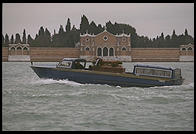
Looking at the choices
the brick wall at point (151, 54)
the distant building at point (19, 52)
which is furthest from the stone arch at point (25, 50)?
the brick wall at point (151, 54)

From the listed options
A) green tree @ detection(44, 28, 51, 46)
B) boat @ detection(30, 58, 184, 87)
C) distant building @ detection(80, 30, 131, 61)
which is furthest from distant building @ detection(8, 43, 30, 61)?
boat @ detection(30, 58, 184, 87)

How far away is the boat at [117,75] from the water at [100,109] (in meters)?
0.42

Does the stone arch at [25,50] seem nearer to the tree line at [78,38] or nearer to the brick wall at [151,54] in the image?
the tree line at [78,38]

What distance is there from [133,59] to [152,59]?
236 centimetres

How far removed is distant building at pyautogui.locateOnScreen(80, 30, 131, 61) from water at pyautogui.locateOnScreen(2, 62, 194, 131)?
32.2m

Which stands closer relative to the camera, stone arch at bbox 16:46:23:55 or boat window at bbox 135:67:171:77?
boat window at bbox 135:67:171:77

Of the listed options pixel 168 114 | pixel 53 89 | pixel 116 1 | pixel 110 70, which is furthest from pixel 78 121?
pixel 110 70

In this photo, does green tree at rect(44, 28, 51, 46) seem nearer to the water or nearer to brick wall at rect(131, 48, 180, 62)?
brick wall at rect(131, 48, 180, 62)

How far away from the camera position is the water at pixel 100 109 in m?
6.07

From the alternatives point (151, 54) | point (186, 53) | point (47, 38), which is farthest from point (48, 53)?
point (186, 53)

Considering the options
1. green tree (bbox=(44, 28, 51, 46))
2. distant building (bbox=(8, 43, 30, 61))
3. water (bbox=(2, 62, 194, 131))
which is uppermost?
green tree (bbox=(44, 28, 51, 46))

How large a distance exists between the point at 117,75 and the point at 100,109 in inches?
164

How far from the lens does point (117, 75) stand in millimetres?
11859

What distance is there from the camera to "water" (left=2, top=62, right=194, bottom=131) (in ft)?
19.9
